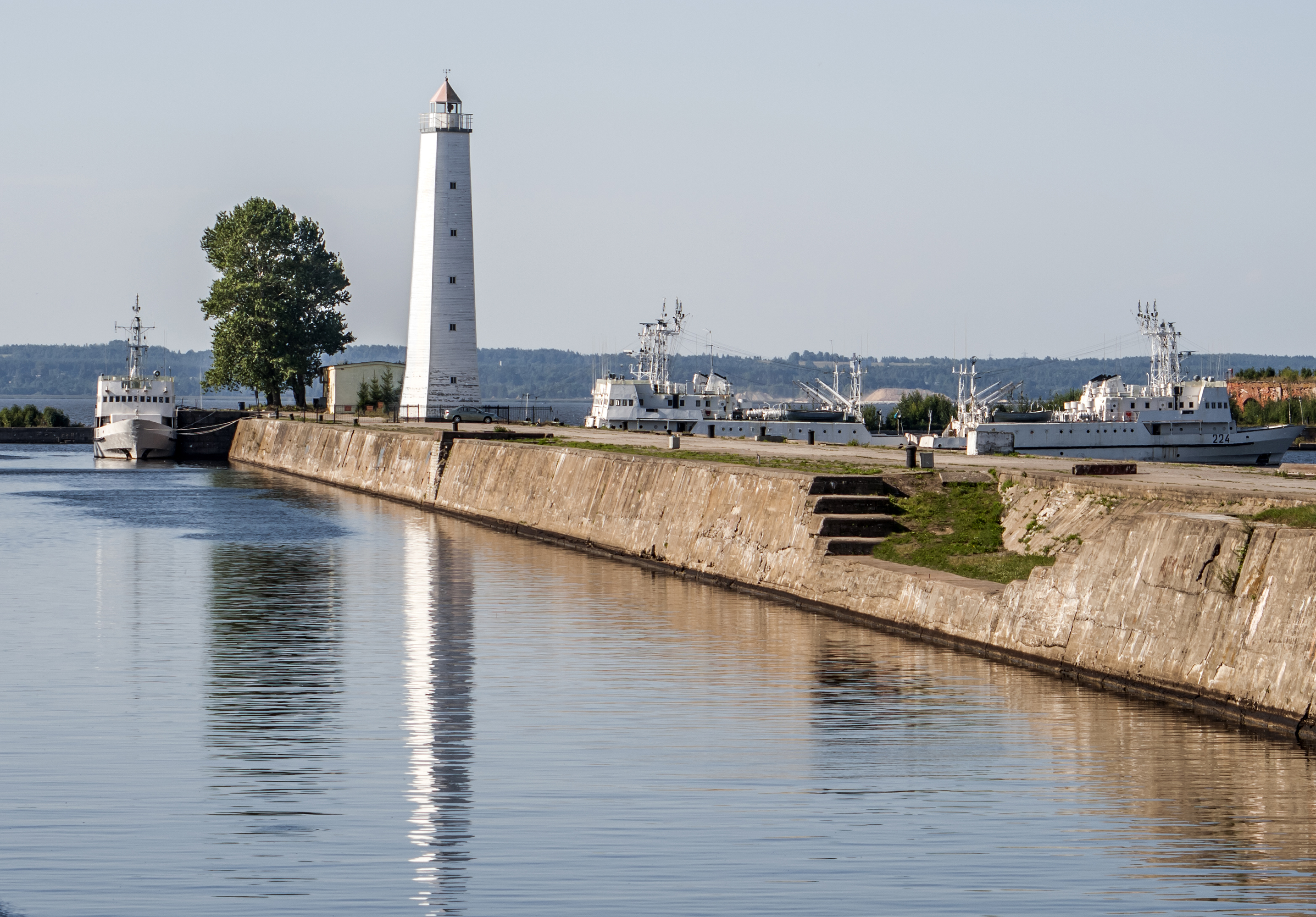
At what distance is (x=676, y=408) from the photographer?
93750mm

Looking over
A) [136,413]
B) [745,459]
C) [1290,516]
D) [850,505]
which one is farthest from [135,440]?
[1290,516]

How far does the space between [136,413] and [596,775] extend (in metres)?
94.5

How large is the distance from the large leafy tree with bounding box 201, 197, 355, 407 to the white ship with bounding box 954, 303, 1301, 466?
48262mm

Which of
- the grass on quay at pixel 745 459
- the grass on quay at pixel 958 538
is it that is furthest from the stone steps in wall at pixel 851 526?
the grass on quay at pixel 745 459

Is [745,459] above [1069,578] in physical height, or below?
above

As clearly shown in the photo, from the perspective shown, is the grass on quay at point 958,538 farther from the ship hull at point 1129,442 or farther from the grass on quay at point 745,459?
the ship hull at point 1129,442

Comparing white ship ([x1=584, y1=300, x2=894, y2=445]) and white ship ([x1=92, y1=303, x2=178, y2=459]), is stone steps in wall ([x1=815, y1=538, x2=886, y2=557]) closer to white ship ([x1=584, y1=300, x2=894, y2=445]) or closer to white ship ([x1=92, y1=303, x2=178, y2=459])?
white ship ([x1=584, y1=300, x2=894, y2=445])

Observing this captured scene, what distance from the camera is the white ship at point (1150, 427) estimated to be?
94.4 m

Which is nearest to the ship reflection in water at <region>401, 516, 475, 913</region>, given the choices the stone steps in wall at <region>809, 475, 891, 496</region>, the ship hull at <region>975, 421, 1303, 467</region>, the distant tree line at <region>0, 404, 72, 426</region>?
the stone steps in wall at <region>809, 475, 891, 496</region>

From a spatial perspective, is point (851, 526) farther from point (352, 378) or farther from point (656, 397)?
point (352, 378)

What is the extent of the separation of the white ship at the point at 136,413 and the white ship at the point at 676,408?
29.6 m

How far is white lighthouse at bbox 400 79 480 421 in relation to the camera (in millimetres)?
88375

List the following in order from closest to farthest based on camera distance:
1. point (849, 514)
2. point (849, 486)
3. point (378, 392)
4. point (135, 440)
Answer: point (849, 514) → point (849, 486) → point (135, 440) → point (378, 392)

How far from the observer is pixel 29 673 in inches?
963
